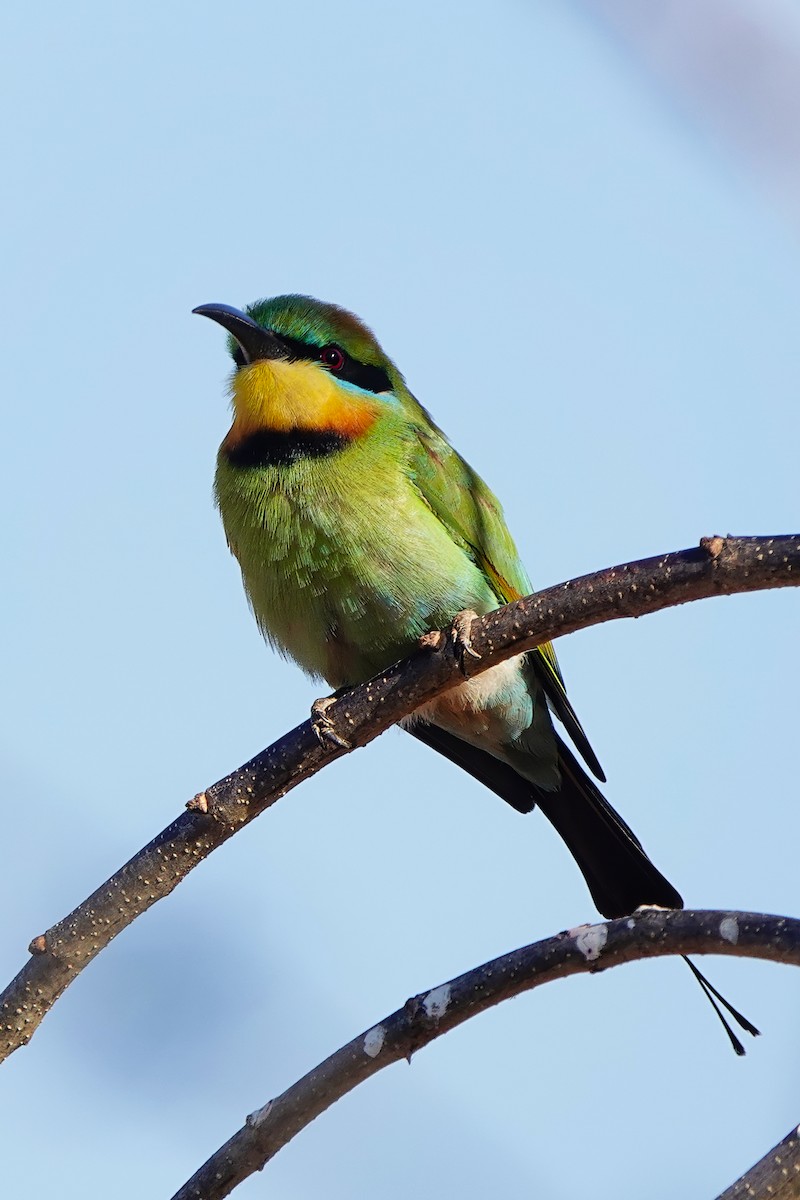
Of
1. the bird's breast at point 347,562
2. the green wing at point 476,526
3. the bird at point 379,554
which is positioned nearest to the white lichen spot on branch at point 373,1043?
the bird at point 379,554

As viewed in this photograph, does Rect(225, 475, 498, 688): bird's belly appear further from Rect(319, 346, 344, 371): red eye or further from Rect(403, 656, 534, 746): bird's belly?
Rect(319, 346, 344, 371): red eye

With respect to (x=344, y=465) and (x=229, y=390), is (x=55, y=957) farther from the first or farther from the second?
(x=229, y=390)

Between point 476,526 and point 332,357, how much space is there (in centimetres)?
59

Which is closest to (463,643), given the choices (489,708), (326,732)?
(326,732)

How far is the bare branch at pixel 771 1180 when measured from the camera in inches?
64.8

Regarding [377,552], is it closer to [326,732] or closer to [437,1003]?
[326,732]

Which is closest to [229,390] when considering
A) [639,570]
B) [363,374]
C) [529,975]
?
[363,374]

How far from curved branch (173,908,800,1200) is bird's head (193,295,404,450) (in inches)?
65.3

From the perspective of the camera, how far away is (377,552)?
3191 mm

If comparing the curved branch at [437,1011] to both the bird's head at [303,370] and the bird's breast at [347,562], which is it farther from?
the bird's head at [303,370]

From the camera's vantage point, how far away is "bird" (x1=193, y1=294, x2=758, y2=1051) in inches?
126

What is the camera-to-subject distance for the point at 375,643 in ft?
10.6

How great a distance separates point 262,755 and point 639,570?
737mm

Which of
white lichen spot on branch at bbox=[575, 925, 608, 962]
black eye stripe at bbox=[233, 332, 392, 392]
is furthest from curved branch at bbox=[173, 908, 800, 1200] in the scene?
black eye stripe at bbox=[233, 332, 392, 392]
